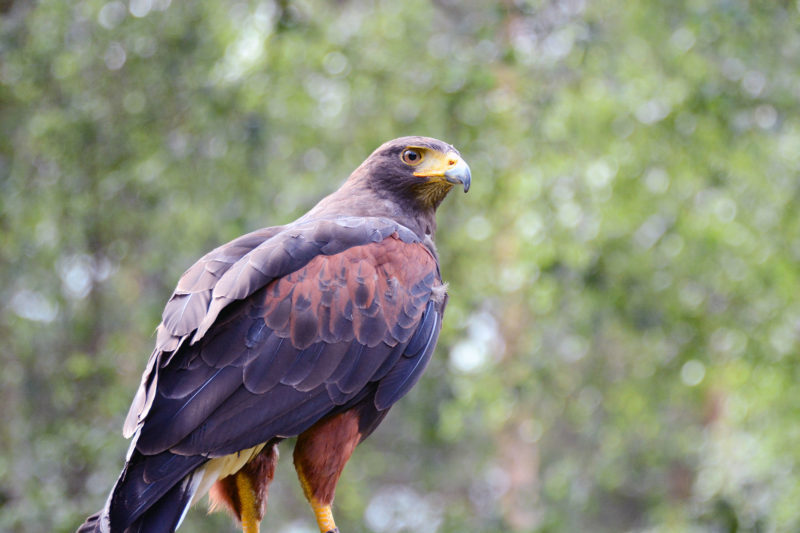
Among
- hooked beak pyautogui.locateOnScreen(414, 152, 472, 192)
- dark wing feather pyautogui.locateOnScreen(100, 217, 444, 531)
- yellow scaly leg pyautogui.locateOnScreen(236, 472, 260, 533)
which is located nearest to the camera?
dark wing feather pyautogui.locateOnScreen(100, 217, 444, 531)

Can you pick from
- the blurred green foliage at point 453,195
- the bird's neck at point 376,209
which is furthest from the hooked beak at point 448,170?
the blurred green foliage at point 453,195

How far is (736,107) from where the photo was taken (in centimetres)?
753

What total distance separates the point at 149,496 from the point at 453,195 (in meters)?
5.18

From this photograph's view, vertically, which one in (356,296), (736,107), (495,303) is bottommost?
(495,303)

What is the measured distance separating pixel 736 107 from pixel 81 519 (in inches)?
221

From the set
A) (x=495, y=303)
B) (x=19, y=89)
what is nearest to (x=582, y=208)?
(x=495, y=303)

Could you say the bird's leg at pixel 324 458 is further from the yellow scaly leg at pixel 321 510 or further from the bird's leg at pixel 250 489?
the bird's leg at pixel 250 489

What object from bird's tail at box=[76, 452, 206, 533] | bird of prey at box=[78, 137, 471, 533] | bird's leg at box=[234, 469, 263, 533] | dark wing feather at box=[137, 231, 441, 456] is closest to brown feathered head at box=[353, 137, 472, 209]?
bird of prey at box=[78, 137, 471, 533]

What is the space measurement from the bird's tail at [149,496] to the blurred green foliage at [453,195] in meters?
3.80

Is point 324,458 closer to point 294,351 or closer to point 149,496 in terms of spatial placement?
point 294,351

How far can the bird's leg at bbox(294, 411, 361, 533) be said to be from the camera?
11.5 ft

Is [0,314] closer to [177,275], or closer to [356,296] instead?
[177,275]

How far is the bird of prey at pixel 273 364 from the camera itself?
3.17m

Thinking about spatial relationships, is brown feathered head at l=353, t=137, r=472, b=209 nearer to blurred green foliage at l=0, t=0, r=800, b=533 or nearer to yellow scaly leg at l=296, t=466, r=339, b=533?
yellow scaly leg at l=296, t=466, r=339, b=533
